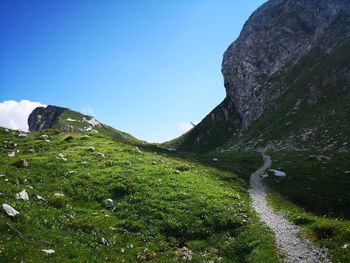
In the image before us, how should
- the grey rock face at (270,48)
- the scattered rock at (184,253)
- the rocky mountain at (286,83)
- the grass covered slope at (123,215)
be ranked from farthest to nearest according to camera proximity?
the grey rock face at (270,48)
the rocky mountain at (286,83)
the scattered rock at (184,253)
the grass covered slope at (123,215)

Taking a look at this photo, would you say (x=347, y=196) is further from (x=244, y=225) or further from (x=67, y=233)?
(x=67, y=233)

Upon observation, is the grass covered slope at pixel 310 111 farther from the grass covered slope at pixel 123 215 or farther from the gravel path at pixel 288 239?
the grass covered slope at pixel 123 215

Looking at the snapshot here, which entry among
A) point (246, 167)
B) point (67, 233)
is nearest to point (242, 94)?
point (246, 167)

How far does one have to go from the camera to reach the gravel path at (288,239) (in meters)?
20.8

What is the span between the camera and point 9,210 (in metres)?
22.8

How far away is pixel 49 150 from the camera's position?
4784cm

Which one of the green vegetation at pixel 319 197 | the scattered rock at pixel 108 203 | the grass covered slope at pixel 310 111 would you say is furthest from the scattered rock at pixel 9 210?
the grass covered slope at pixel 310 111

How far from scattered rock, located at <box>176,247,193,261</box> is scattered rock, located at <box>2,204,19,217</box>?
10858 mm

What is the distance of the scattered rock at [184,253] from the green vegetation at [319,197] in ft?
26.5

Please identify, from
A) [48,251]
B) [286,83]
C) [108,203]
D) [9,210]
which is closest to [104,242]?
[48,251]

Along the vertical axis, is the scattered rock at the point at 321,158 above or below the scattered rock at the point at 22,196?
above

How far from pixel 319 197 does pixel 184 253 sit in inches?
785

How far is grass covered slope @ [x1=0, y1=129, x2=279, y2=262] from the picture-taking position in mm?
21656

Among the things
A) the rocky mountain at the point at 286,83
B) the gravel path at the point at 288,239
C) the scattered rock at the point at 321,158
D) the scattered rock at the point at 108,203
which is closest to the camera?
the gravel path at the point at 288,239
